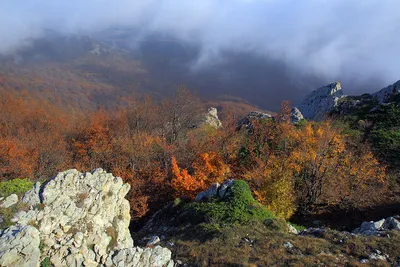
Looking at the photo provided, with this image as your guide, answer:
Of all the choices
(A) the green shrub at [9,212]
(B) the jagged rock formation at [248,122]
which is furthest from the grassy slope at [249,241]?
(B) the jagged rock formation at [248,122]

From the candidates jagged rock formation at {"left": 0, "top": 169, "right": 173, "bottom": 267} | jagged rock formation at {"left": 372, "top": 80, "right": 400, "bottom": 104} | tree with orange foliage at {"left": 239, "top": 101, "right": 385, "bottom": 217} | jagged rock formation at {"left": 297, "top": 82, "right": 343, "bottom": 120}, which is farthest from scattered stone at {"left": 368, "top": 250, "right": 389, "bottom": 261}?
jagged rock formation at {"left": 297, "top": 82, "right": 343, "bottom": 120}

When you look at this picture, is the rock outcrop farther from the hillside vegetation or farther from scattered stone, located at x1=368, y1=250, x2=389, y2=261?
the hillside vegetation

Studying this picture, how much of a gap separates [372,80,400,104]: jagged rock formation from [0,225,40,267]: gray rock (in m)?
47.9

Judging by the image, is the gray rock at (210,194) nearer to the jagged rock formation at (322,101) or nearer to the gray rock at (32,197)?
the gray rock at (32,197)

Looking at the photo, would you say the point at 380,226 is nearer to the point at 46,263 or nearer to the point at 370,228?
the point at 370,228

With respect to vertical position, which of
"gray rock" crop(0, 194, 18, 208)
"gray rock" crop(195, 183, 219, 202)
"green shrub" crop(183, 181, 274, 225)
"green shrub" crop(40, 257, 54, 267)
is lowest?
"green shrub" crop(40, 257, 54, 267)

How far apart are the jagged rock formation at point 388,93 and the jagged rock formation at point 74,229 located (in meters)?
44.4

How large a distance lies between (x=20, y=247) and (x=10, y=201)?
97.6 inches

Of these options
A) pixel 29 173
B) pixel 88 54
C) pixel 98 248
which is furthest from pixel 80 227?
pixel 88 54

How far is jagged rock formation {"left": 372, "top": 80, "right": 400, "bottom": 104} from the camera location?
143ft

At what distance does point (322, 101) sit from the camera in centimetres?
5722

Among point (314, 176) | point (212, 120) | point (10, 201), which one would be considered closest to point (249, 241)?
point (10, 201)

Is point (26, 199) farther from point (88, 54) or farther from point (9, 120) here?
point (88, 54)

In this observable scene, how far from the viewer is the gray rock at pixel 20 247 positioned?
29.2 feet
